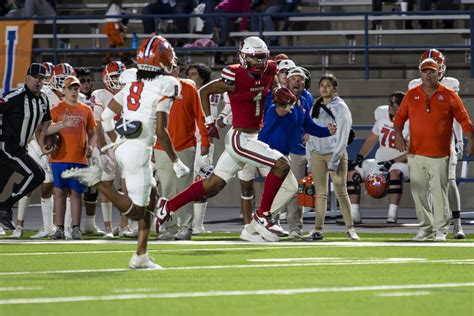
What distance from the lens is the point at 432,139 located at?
1606 centimetres

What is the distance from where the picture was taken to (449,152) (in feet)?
53.2

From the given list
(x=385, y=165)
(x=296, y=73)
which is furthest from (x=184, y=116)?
(x=385, y=165)

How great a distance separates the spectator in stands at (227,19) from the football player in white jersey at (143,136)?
40.0 feet

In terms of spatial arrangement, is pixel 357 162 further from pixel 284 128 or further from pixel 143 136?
pixel 143 136

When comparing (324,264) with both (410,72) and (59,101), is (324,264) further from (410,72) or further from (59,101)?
(410,72)

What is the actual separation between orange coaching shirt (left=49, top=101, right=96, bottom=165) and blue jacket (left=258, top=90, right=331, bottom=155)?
2.28 meters

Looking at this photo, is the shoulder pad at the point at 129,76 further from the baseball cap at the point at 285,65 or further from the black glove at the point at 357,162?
the black glove at the point at 357,162

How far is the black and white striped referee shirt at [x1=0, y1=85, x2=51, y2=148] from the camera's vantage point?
16984mm

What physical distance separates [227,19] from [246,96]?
952 centimetres

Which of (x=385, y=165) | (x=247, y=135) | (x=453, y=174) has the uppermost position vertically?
(x=247, y=135)

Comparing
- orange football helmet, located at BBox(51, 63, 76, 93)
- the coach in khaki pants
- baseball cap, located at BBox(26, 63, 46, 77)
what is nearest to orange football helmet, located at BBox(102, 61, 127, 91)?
orange football helmet, located at BBox(51, 63, 76, 93)

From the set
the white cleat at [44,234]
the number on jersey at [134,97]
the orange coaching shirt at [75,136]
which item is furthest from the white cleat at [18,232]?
the number on jersey at [134,97]

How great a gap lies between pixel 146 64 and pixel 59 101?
5011 mm

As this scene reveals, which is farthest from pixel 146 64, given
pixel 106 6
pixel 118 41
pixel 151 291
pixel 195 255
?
pixel 106 6
